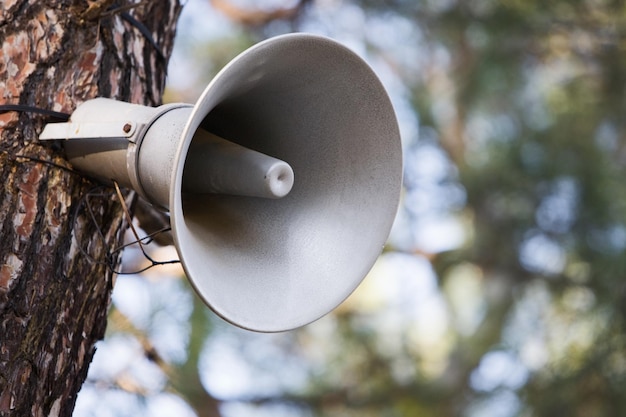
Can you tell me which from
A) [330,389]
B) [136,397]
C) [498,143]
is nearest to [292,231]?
[136,397]

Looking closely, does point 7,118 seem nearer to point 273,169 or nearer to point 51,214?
point 51,214

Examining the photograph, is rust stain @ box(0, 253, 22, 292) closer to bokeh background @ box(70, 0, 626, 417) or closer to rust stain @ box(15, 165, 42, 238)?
rust stain @ box(15, 165, 42, 238)

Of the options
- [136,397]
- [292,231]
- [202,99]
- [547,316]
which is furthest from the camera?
[547,316]

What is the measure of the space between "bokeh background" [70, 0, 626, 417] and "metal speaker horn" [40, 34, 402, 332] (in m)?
1.66

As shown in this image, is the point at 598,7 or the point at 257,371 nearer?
the point at 257,371

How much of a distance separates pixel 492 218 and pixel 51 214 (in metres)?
2.78

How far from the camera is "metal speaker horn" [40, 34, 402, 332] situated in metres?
1.06

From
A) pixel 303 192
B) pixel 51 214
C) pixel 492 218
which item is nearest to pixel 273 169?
Answer: pixel 303 192

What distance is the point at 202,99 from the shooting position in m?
0.98

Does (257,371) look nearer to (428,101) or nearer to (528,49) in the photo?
(428,101)

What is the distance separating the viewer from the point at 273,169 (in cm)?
105

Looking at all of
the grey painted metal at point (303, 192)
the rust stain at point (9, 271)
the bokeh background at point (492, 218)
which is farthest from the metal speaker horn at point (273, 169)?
the bokeh background at point (492, 218)

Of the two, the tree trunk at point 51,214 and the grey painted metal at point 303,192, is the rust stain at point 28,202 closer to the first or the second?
the tree trunk at point 51,214

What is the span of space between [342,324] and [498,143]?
40.8 inches
